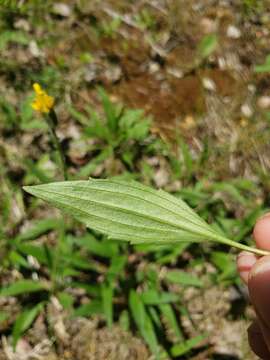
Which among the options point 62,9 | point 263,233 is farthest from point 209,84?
point 263,233

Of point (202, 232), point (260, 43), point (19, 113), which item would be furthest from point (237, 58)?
point (202, 232)

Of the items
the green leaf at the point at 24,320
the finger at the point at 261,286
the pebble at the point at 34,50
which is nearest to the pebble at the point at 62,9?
the pebble at the point at 34,50

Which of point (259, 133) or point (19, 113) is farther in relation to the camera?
point (259, 133)

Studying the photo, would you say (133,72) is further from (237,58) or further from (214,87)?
(237,58)

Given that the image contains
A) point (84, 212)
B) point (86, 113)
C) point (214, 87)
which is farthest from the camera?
point (214, 87)

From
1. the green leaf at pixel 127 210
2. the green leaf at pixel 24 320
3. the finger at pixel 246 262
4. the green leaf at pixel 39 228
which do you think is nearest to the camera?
the green leaf at pixel 127 210

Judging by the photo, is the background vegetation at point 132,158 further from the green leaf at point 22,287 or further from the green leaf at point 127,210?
the green leaf at point 127,210
